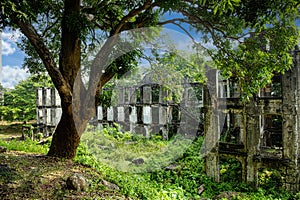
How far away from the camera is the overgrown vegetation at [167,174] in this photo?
14.6ft

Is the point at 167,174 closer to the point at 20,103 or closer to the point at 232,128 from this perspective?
the point at 232,128

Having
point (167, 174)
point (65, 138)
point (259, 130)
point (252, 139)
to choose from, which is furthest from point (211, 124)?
point (65, 138)

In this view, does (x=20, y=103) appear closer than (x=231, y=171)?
No

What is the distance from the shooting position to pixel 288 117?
19.4ft

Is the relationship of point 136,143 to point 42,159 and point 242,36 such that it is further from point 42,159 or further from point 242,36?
point 242,36

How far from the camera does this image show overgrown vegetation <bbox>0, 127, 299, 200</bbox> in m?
4.46

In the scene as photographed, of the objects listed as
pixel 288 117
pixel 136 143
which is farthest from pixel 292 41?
pixel 136 143

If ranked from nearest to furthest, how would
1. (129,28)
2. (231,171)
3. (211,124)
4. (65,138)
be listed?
(65,138), (129,28), (211,124), (231,171)

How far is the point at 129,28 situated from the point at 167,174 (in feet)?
12.7

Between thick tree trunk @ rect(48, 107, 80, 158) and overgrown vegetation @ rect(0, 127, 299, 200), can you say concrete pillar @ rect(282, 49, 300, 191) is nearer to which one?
overgrown vegetation @ rect(0, 127, 299, 200)

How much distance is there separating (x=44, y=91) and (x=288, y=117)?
36.3 feet

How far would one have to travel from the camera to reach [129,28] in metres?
4.64

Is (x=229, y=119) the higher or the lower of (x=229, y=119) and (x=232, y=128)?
the higher

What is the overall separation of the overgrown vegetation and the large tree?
108 centimetres
